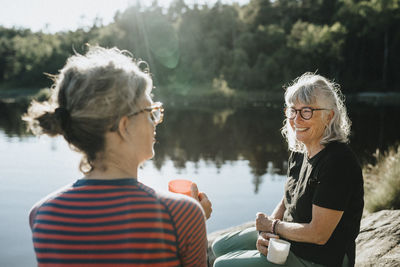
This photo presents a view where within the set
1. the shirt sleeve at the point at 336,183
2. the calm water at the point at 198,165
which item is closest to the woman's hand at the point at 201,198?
the shirt sleeve at the point at 336,183

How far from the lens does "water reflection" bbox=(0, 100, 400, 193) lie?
28.8ft

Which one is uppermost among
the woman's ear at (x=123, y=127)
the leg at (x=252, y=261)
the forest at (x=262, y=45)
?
the forest at (x=262, y=45)

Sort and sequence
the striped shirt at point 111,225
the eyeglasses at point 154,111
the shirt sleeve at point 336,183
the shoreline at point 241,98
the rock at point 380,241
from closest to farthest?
the striped shirt at point 111,225 < the eyeglasses at point 154,111 < the shirt sleeve at point 336,183 < the rock at point 380,241 < the shoreline at point 241,98

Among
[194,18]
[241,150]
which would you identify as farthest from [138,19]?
[241,150]

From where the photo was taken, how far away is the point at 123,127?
38.6 inches

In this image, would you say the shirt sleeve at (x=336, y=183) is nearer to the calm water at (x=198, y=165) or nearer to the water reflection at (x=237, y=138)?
the calm water at (x=198, y=165)

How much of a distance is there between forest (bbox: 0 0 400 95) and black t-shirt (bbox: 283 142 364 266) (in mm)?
26543

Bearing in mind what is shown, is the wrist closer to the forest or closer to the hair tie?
the hair tie

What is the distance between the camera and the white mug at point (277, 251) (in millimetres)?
1589

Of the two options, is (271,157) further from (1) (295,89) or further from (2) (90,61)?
(2) (90,61)

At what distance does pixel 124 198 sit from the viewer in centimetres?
90

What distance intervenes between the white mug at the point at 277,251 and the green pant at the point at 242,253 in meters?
0.03

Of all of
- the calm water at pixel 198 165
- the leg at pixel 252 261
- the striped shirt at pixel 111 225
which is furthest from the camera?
the calm water at pixel 198 165

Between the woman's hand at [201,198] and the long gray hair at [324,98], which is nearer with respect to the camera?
the woman's hand at [201,198]
